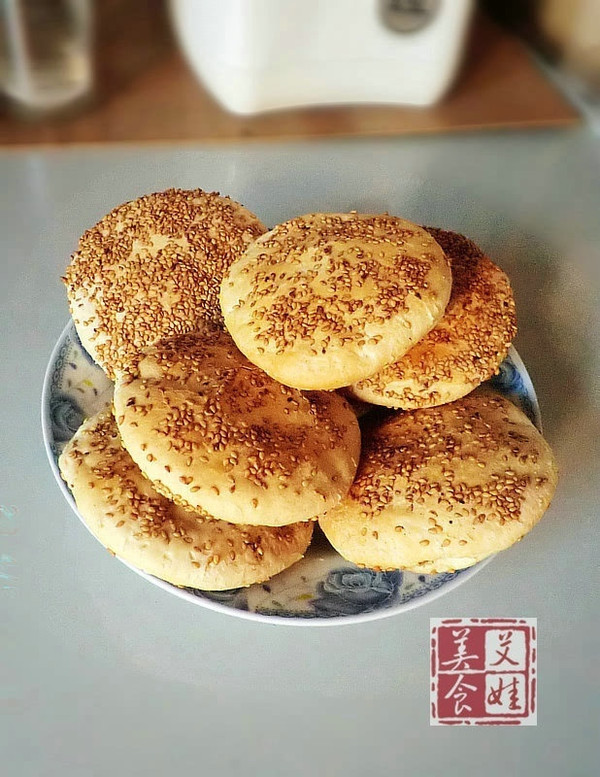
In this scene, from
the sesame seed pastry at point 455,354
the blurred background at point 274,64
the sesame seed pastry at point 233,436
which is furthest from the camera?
the blurred background at point 274,64

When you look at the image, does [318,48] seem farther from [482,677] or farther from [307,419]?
→ [482,677]

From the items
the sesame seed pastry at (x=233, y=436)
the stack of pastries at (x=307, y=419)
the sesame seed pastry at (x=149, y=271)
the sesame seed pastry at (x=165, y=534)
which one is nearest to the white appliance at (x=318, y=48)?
the sesame seed pastry at (x=149, y=271)

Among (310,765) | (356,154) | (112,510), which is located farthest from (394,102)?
(310,765)

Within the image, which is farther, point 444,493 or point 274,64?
point 274,64

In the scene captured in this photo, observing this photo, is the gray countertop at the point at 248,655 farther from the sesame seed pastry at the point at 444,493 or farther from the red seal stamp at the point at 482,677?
the sesame seed pastry at the point at 444,493

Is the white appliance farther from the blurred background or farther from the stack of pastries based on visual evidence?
the stack of pastries

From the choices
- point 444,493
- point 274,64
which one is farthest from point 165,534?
point 274,64

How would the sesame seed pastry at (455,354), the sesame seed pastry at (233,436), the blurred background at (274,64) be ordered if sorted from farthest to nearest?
the blurred background at (274,64)
the sesame seed pastry at (455,354)
the sesame seed pastry at (233,436)
